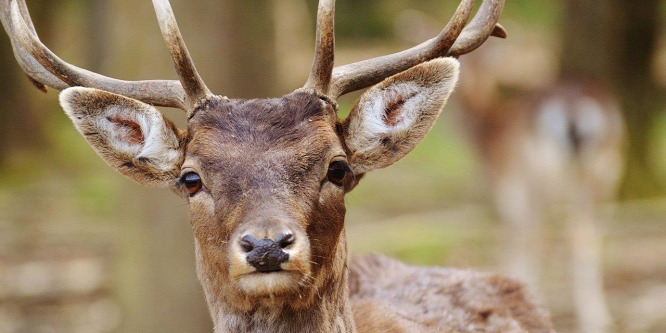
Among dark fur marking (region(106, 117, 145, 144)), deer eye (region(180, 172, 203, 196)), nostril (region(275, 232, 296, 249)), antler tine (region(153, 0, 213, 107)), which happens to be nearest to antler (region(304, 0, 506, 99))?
antler tine (region(153, 0, 213, 107))

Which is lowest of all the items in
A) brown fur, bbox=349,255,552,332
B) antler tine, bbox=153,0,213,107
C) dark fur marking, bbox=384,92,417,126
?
brown fur, bbox=349,255,552,332

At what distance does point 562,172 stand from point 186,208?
580 centimetres

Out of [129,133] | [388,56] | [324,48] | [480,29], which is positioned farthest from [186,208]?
[324,48]

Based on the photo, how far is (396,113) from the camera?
4.87m

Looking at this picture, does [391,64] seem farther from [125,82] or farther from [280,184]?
[125,82]

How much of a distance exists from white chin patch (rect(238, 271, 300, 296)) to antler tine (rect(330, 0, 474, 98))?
1.06 meters

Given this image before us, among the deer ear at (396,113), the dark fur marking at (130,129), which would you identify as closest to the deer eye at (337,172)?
the deer ear at (396,113)

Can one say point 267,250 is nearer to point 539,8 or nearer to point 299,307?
point 299,307

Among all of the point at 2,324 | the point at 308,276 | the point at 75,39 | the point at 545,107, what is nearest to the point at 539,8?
the point at 75,39

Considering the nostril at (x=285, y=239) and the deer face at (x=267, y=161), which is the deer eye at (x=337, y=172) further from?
the nostril at (x=285, y=239)

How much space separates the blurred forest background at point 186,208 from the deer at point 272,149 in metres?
3.05

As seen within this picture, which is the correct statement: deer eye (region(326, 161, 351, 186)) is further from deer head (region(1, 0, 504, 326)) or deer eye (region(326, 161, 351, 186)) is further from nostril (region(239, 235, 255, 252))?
nostril (region(239, 235, 255, 252))

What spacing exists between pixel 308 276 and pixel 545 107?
28.6 ft

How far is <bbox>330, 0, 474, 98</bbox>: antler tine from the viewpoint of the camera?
16.2 ft
